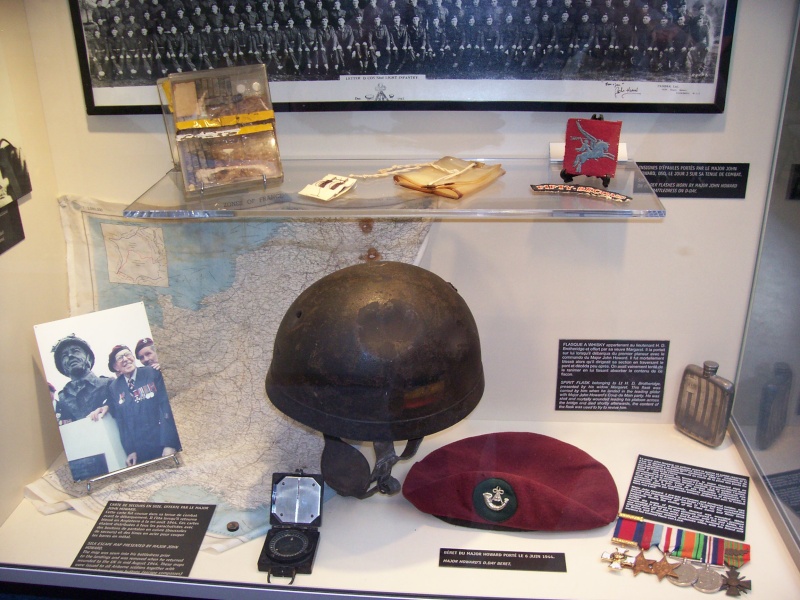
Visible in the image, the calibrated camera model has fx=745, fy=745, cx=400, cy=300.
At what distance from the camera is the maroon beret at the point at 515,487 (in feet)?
6.40

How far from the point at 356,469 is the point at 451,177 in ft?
2.68

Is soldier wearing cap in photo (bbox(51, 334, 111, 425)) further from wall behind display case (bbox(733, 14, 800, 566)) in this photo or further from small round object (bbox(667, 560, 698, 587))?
wall behind display case (bbox(733, 14, 800, 566))

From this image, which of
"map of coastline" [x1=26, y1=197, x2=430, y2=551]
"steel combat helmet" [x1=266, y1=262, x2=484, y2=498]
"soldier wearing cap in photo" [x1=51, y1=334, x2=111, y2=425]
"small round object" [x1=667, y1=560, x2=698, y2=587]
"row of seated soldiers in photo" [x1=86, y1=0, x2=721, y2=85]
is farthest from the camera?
"map of coastline" [x1=26, y1=197, x2=430, y2=551]

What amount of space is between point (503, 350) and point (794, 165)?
3.13 feet

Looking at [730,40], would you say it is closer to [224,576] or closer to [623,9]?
[623,9]

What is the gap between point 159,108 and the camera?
2.08 metres

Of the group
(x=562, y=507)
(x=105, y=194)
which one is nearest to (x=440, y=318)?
(x=562, y=507)

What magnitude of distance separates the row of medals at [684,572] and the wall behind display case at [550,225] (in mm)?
608

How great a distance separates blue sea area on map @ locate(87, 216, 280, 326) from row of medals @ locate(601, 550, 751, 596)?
1323 millimetres

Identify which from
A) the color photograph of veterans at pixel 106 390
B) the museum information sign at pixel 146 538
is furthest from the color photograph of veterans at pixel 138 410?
the museum information sign at pixel 146 538

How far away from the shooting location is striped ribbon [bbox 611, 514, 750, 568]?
1864mm

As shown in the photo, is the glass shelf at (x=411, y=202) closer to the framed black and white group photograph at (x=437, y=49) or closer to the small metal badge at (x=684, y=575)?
the framed black and white group photograph at (x=437, y=49)
